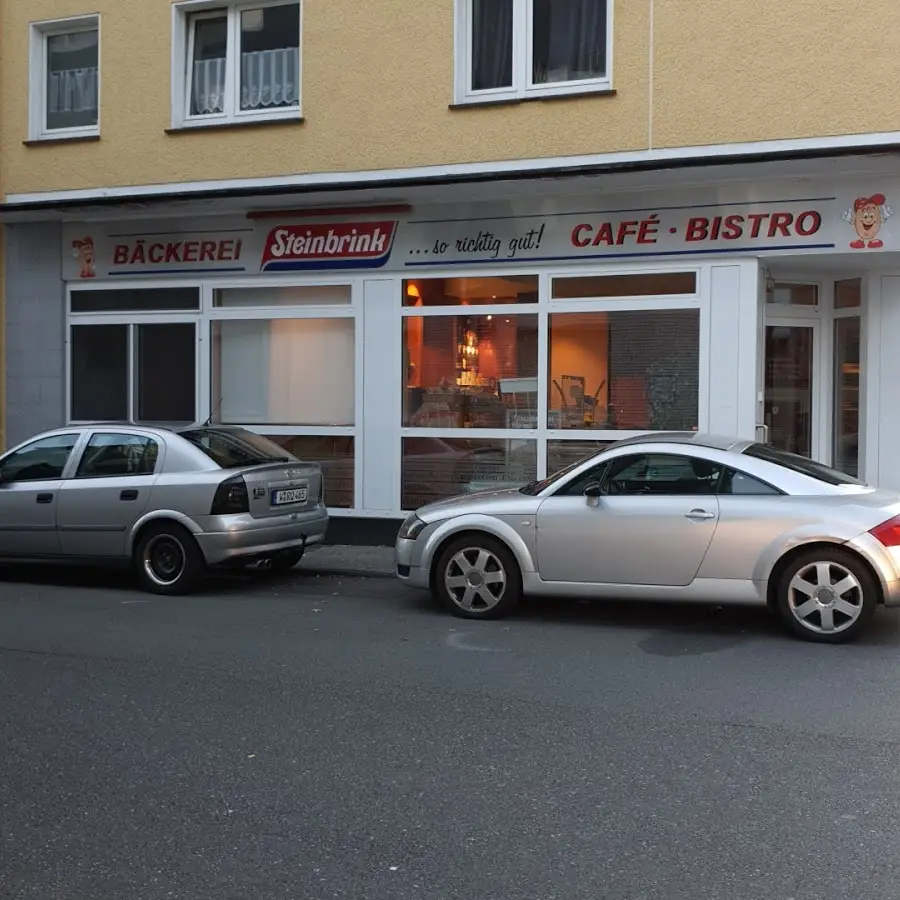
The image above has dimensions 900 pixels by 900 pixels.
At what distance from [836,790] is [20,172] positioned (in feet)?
43.1

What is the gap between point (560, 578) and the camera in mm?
8633

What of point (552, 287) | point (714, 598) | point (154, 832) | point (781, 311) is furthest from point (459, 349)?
point (154, 832)

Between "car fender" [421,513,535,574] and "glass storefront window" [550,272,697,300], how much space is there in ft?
14.2

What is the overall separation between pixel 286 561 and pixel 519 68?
5745 millimetres

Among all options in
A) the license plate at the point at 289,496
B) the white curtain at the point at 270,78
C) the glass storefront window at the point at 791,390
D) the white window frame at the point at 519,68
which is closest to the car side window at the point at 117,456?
the license plate at the point at 289,496

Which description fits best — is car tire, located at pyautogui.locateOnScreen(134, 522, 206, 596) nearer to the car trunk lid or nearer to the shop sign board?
the car trunk lid

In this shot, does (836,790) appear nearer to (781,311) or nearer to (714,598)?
(714,598)

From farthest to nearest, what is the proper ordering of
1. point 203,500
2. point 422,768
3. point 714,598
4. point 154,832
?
point 203,500, point 714,598, point 422,768, point 154,832

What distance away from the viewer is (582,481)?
8742 millimetres

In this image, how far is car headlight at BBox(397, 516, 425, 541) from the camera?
9.12m

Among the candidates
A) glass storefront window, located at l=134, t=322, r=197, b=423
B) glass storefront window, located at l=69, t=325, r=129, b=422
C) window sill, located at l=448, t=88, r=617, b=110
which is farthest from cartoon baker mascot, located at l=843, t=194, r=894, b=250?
glass storefront window, located at l=69, t=325, r=129, b=422

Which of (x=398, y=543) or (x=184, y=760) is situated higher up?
(x=398, y=543)

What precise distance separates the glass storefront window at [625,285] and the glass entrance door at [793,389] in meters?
1.65

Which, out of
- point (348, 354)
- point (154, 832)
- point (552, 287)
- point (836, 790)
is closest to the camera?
point (154, 832)
